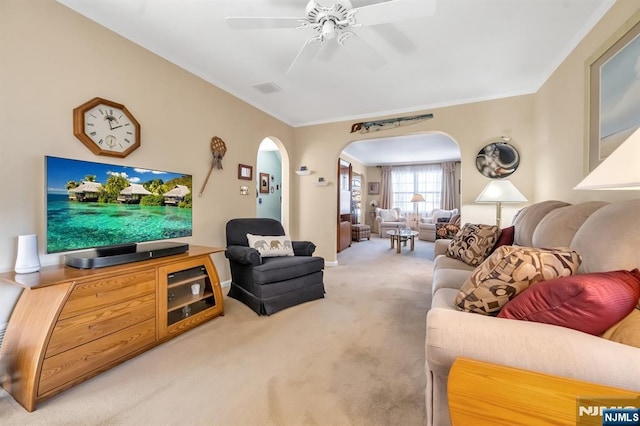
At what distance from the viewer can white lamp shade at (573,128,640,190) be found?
0.78m

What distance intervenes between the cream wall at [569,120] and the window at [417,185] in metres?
5.93

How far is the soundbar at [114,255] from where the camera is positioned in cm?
171

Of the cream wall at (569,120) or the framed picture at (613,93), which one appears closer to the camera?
the framed picture at (613,93)

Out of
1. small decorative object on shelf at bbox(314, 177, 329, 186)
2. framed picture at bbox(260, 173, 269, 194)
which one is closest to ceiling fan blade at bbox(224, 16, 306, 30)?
small decorative object on shelf at bbox(314, 177, 329, 186)

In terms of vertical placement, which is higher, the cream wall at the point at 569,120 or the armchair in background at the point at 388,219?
the cream wall at the point at 569,120

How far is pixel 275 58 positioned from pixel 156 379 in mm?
2864

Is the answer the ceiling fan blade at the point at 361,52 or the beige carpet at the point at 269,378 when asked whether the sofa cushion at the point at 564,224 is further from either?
the ceiling fan blade at the point at 361,52

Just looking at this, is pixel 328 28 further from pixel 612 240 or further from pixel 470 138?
pixel 470 138

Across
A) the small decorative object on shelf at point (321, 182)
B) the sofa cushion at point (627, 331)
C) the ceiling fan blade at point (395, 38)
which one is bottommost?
the sofa cushion at point (627, 331)

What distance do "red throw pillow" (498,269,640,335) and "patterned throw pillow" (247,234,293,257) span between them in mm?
2362

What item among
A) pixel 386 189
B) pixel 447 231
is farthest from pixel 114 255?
pixel 386 189

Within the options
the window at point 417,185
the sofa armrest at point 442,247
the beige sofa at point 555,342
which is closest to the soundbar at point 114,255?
the beige sofa at point 555,342

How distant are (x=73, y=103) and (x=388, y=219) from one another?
26.6 feet

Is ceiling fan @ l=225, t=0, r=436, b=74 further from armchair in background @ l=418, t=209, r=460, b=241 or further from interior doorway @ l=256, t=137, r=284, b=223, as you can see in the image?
armchair in background @ l=418, t=209, r=460, b=241
